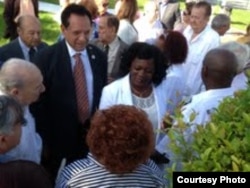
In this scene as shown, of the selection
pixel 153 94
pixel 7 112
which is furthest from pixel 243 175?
pixel 153 94

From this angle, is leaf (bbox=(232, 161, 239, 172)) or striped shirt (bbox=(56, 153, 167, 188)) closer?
leaf (bbox=(232, 161, 239, 172))

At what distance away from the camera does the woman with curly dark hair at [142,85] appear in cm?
479

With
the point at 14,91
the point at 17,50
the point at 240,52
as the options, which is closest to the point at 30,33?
the point at 17,50

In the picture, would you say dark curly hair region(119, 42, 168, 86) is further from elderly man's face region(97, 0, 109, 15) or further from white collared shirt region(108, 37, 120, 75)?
elderly man's face region(97, 0, 109, 15)

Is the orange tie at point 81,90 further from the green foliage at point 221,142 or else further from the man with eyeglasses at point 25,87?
the green foliage at point 221,142

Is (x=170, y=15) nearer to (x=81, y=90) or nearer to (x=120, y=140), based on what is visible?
(x=81, y=90)

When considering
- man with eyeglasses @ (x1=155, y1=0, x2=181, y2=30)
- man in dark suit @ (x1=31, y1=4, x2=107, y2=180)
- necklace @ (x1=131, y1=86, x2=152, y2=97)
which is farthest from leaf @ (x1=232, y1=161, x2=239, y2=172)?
man with eyeglasses @ (x1=155, y1=0, x2=181, y2=30)

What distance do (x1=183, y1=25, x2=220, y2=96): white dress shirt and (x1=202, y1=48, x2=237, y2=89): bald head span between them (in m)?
1.61

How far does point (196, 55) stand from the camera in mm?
6875

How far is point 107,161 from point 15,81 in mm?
1299

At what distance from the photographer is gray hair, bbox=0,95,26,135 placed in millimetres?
3321

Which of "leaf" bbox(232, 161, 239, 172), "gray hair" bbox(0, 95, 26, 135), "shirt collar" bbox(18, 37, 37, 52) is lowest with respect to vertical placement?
"shirt collar" bbox(18, 37, 37, 52)

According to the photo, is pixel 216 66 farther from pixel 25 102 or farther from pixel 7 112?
pixel 7 112

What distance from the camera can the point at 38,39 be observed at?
6.32 meters
